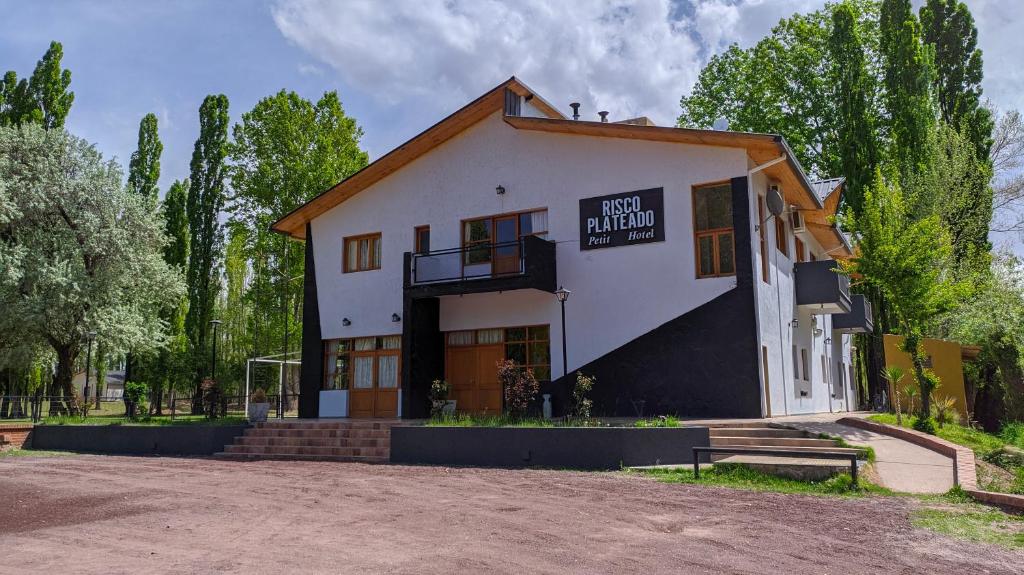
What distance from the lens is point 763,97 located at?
116 ft

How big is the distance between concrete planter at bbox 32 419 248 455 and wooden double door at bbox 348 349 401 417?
3.60 metres

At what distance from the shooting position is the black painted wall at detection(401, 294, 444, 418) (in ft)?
59.7

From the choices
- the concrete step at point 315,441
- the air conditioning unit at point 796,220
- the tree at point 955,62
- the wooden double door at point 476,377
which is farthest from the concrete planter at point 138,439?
the tree at point 955,62

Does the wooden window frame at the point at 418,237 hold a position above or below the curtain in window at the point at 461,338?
above

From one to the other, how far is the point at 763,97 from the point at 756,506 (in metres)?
30.7

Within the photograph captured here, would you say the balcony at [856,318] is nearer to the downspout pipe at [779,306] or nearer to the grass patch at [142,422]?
the downspout pipe at [779,306]

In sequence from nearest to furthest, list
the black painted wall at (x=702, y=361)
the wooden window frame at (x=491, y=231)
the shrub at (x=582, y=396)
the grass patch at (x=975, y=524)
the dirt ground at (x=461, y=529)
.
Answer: the dirt ground at (x=461, y=529) < the grass patch at (x=975, y=524) < the shrub at (x=582, y=396) < the black painted wall at (x=702, y=361) < the wooden window frame at (x=491, y=231)

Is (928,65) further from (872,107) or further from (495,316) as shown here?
(495,316)

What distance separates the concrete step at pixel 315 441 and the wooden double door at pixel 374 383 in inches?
142

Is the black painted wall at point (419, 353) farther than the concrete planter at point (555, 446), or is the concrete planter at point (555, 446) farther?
the black painted wall at point (419, 353)

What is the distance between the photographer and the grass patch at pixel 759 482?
9516 mm

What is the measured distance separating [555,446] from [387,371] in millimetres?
8360

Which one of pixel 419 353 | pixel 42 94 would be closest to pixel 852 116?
pixel 419 353

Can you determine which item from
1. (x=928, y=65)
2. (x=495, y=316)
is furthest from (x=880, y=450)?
(x=928, y=65)
